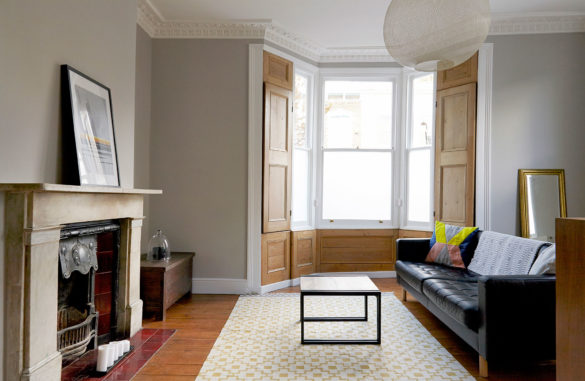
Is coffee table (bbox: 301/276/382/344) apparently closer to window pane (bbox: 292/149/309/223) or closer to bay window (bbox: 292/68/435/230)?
window pane (bbox: 292/149/309/223)

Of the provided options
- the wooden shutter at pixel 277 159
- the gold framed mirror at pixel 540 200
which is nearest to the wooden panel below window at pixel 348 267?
the wooden shutter at pixel 277 159

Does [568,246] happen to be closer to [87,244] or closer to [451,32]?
[451,32]

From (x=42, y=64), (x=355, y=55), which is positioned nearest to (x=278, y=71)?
(x=355, y=55)

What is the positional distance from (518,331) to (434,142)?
9.97ft

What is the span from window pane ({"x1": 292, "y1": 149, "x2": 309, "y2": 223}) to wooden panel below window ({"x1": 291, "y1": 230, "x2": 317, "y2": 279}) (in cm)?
21

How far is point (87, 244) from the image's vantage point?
2.79 meters

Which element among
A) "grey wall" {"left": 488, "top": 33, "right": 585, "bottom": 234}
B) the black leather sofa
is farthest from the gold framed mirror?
the black leather sofa

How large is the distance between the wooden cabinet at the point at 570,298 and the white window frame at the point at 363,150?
4.19 metres

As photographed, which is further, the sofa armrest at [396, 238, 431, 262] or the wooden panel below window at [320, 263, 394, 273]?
the wooden panel below window at [320, 263, 394, 273]

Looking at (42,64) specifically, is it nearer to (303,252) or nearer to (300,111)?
(300,111)

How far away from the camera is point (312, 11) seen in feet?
14.4

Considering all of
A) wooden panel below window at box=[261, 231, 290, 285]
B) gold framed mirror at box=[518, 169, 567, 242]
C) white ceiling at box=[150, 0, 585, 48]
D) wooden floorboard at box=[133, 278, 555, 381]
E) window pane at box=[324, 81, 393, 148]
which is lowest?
wooden floorboard at box=[133, 278, 555, 381]

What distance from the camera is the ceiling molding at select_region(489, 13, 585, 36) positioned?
181 inches

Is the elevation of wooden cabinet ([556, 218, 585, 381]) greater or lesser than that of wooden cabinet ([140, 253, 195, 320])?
greater
